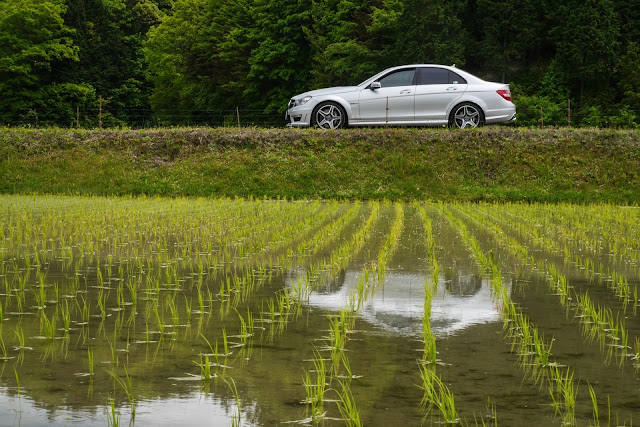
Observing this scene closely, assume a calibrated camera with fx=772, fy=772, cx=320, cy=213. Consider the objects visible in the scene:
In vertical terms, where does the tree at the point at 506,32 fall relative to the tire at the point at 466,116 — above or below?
above

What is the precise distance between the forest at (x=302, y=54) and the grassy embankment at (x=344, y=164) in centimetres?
1778

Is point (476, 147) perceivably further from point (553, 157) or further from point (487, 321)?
point (487, 321)

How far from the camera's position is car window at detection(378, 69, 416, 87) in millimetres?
20636

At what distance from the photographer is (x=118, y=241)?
9242mm

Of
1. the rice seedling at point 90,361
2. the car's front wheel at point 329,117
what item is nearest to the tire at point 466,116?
the car's front wheel at point 329,117

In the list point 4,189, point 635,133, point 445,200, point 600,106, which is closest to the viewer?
point 445,200

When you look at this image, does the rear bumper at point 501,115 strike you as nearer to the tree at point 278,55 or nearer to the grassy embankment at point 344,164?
the grassy embankment at point 344,164

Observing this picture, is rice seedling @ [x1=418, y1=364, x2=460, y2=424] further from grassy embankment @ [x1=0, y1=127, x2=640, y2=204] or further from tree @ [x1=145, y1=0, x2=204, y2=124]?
tree @ [x1=145, y1=0, x2=204, y2=124]

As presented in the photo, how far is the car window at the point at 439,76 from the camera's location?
67.3 feet

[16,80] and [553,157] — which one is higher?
[16,80]

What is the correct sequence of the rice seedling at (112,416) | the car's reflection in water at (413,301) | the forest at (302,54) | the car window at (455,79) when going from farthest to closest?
1. the forest at (302,54)
2. the car window at (455,79)
3. the car's reflection in water at (413,301)
4. the rice seedling at (112,416)

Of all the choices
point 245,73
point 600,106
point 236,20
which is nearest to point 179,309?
point 600,106

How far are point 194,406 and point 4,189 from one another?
1904cm

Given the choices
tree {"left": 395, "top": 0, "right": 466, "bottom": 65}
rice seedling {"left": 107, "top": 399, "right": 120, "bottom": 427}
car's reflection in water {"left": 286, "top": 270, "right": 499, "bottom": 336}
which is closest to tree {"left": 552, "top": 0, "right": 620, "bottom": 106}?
tree {"left": 395, "top": 0, "right": 466, "bottom": 65}
